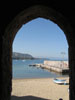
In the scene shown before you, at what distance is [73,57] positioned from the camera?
3.03 m

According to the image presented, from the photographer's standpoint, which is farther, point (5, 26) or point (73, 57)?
point (73, 57)

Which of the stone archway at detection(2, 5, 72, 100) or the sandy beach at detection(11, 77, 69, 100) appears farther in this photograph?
the sandy beach at detection(11, 77, 69, 100)

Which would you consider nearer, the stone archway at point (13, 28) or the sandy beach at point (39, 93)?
the stone archway at point (13, 28)

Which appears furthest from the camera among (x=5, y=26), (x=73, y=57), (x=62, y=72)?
(x=62, y=72)

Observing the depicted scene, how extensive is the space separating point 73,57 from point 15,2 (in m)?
1.79

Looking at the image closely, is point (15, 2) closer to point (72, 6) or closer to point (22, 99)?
point (72, 6)

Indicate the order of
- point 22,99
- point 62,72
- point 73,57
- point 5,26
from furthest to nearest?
point 62,72
point 22,99
point 73,57
point 5,26

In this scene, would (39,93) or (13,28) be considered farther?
(39,93)

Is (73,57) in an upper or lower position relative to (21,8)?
lower

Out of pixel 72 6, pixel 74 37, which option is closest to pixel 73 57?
pixel 74 37

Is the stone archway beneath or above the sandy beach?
above

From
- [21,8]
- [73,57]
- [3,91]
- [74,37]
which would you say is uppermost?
[21,8]

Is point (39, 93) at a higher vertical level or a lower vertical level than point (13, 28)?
lower

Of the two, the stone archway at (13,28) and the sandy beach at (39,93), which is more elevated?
the stone archway at (13,28)
